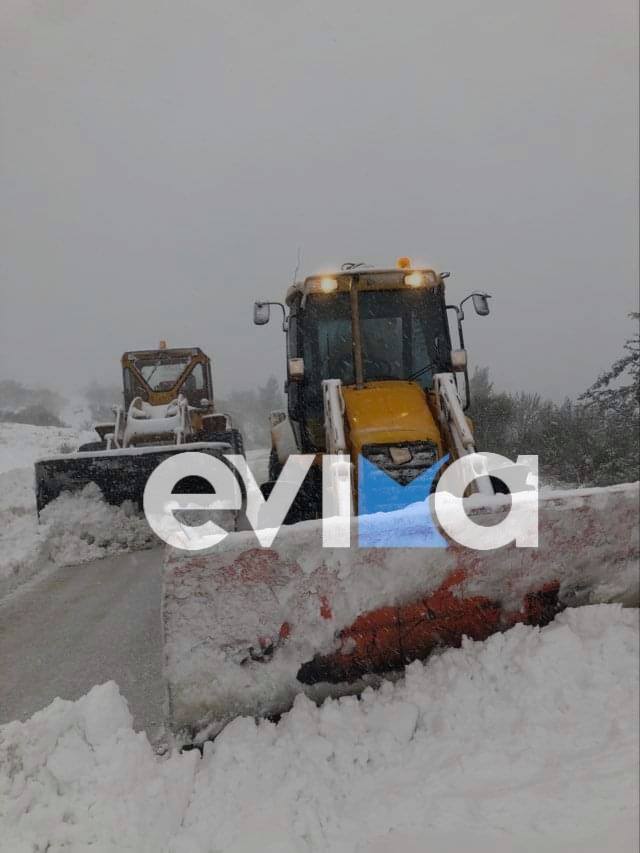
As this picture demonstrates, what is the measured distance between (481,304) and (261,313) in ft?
5.49

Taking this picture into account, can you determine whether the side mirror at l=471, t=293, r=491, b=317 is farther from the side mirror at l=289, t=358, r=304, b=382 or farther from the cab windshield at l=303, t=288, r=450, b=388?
the side mirror at l=289, t=358, r=304, b=382

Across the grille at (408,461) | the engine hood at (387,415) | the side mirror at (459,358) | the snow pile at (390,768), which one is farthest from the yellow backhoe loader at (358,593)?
the side mirror at (459,358)

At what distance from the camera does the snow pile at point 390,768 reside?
1.68 meters

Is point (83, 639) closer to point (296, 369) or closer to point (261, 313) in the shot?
point (296, 369)

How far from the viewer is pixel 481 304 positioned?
4.30 metres

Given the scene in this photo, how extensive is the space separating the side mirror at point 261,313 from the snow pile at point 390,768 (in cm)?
294

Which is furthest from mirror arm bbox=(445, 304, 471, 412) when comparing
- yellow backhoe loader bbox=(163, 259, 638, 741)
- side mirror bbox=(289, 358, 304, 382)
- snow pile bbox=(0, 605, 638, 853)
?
snow pile bbox=(0, 605, 638, 853)

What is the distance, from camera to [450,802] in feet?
5.72

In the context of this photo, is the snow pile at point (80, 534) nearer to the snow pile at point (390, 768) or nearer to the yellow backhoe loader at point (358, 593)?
the snow pile at point (390, 768)

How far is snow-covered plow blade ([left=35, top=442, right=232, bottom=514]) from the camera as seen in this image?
559cm

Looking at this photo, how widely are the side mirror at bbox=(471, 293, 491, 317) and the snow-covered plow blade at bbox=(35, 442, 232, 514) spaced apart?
286 centimetres

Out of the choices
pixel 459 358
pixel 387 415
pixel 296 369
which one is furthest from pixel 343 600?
pixel 459 358

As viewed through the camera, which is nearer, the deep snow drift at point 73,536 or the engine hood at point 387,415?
the engine hood at point 387,415

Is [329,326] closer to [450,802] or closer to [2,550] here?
[450,802]
